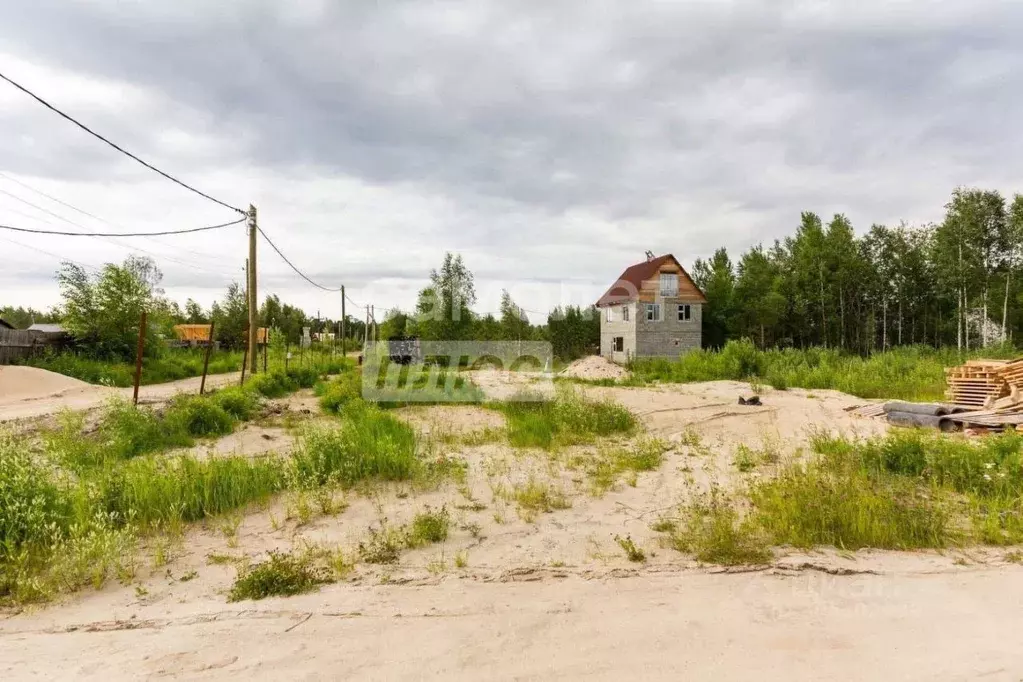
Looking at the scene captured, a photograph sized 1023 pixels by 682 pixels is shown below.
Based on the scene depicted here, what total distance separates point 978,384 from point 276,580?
13.7 meters

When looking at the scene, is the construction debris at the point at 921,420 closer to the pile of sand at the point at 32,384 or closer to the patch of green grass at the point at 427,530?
the patch of green grass at the point at 427,530

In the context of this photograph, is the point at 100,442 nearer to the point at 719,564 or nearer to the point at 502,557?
the point at 502,557

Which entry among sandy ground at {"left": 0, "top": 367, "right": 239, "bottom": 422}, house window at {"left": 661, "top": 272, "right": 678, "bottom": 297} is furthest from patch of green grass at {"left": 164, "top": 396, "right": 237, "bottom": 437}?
house window at {"left": 661, "top": 272, "right": 678, "bottom": 297}

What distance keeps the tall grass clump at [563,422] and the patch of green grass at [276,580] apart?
492 cm

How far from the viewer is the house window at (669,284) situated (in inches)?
1123

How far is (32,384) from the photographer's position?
46.0ft

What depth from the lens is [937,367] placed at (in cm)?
1725

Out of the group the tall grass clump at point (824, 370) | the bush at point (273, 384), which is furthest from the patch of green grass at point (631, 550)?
the tall grass clump at point (824, 370)

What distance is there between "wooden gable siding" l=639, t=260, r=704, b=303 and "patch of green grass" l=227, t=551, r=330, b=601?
83.5ft

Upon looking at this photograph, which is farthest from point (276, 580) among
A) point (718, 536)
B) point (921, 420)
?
point (921, 420)

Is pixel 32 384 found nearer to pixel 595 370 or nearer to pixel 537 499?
pixel 537 499

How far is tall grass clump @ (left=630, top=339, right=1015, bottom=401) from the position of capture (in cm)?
1509

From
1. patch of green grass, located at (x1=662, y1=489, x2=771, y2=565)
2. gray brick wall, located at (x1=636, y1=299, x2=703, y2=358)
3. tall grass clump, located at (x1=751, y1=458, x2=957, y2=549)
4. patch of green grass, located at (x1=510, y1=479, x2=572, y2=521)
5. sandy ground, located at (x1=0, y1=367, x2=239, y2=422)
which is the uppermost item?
gray brick wall, located at (x1=636, y1=299, x2=703, y2=358)

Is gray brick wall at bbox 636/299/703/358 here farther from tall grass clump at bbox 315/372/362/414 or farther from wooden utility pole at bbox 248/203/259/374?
wooden utility pole at bbox 248/203/259/374
